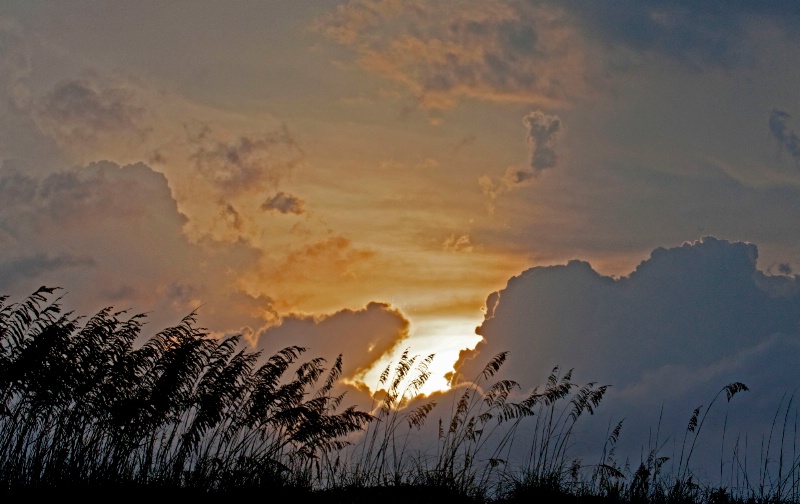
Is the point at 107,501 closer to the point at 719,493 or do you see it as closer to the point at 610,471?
the point at 610,471

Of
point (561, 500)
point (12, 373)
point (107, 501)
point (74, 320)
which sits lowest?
point (107, 501)

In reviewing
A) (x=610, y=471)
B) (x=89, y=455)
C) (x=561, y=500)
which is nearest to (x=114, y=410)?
(x=89, y=455)

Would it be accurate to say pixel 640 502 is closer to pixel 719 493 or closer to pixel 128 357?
pixel 719 493

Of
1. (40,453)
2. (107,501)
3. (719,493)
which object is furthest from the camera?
(719,493)

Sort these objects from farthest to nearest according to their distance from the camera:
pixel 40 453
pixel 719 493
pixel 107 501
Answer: pixel 719 493 → pixel 40 453 → pixel 107 501

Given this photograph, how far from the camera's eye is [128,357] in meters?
15.1

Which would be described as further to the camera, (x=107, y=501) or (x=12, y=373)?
(x=12, y=373)

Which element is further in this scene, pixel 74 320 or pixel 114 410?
pixel 74 320

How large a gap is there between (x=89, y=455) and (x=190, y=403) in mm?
1872

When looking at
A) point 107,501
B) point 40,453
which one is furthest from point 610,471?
point 40,453

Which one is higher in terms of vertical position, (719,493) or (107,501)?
(719,493)

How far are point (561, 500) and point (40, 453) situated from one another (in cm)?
852

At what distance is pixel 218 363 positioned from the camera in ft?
50.2

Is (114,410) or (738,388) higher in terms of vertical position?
(738,388)
